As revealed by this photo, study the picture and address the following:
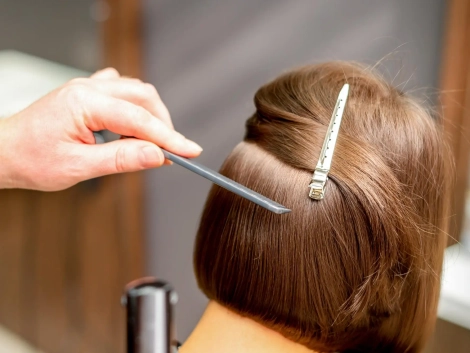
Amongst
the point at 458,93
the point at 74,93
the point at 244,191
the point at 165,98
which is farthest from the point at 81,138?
the point at 165,98

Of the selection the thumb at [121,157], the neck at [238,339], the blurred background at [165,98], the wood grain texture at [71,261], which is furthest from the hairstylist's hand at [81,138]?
the wood grain texture at [71,261]

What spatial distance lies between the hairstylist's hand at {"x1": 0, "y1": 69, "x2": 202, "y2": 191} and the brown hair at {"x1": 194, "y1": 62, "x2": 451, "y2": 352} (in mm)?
104

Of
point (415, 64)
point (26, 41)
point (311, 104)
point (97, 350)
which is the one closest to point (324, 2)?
point (415, 64)

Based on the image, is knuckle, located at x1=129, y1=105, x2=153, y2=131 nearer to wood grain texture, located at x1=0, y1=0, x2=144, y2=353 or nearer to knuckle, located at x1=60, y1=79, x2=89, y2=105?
knuckle, located at x1=60, y1=79, x2=89, y2=105

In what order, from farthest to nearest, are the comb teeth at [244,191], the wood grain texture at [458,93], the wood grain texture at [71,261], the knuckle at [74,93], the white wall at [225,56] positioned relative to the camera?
the wood grain texture at [71,261], the white wall at [225,56], the wood grain texture at [458,93], the knuckle at [74,93], the comb teeth at [244,191]

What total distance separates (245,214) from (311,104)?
16 centimetres

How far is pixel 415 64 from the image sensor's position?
3.28 feet

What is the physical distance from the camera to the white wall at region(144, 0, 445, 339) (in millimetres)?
1026

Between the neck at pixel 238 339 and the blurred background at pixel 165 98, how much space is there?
0.43 meters

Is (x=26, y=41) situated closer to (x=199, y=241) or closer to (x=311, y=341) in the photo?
(x=199, y=241)

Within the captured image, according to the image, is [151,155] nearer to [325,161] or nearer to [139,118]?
[139,118]

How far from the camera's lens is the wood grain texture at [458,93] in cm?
91

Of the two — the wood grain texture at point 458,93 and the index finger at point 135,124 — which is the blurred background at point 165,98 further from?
the index finger at point 135,124

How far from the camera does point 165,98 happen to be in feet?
4.66
